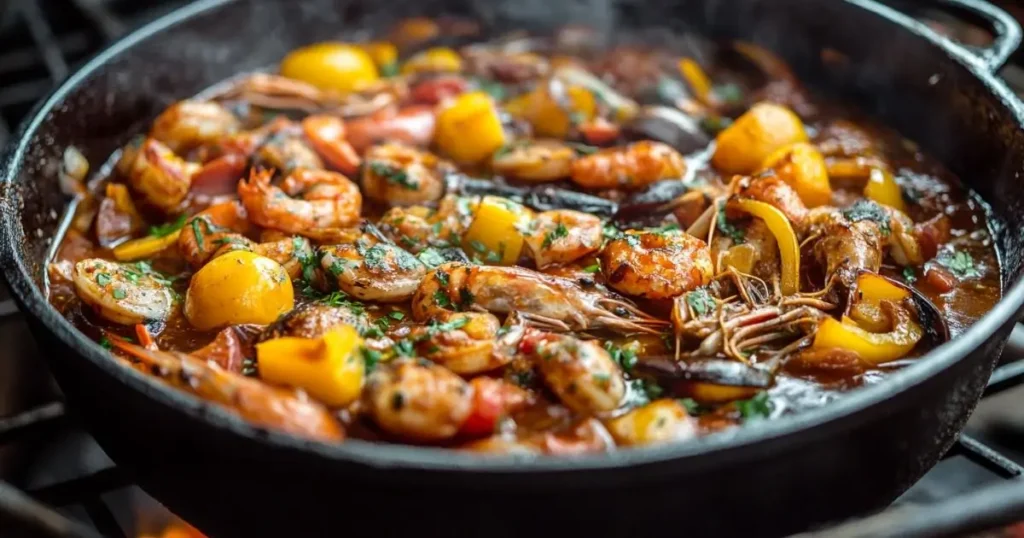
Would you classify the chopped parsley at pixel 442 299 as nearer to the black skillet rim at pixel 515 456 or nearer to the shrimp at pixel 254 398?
the shrimp at pixel 254 398

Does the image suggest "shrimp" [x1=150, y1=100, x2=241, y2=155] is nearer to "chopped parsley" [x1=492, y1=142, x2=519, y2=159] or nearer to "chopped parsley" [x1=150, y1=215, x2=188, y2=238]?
"chopped parsley" [x1=150, y1=215, x2=188, y2=238]

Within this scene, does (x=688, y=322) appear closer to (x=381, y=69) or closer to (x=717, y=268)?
(x=717, y=268)

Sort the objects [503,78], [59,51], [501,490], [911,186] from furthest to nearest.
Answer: [59,51], [503,78], [911,186], [501,490]

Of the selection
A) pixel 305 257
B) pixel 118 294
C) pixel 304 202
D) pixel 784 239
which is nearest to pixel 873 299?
pixel 784 239

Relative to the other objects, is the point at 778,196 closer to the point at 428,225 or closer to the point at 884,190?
the point at 884,190

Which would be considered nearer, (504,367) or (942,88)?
(504,367)

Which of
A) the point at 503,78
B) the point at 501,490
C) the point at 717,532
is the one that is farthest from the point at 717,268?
the point at 503,78
